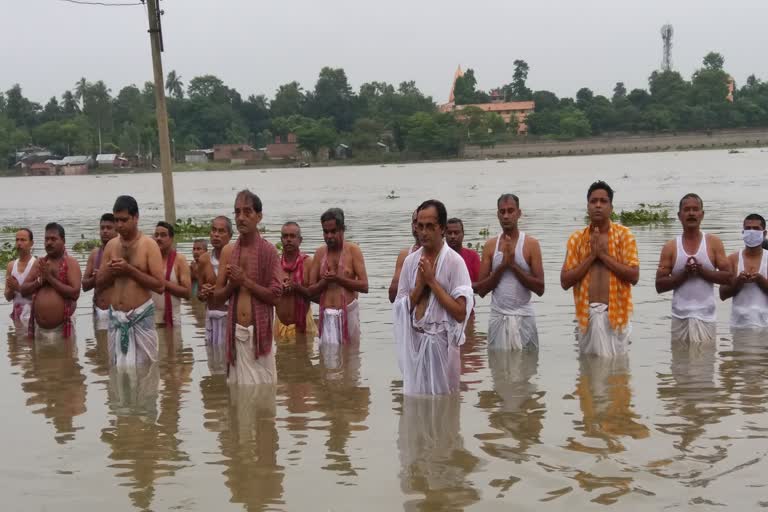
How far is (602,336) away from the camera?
9.44 meters

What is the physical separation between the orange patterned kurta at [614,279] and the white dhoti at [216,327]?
3588 mm

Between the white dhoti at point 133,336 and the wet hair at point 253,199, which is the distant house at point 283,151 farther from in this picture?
the wet hair at point 253,199

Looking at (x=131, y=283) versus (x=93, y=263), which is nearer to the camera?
(x=131, y=283)

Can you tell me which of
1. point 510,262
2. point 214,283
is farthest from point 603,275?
point 214,283

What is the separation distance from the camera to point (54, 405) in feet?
28.3

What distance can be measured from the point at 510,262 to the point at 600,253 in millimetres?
958

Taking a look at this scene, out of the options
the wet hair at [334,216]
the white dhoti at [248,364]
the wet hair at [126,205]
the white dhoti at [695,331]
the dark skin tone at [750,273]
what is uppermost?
the wet hair at [126,205]

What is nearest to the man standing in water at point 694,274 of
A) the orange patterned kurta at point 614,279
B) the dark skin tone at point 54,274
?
the orange patterned kurta at point 614,279

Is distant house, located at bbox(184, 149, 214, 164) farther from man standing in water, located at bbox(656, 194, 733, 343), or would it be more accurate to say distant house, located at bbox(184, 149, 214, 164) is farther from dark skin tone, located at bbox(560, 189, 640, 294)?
dark skin tone, located at bbox(560, 189, 640, 294)

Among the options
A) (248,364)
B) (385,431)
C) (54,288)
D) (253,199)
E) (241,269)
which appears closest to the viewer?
(385,431)

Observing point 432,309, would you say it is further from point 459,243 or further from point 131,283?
point 459,243

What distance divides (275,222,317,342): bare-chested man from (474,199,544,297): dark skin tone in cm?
193

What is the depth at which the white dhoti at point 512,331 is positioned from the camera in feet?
32.8

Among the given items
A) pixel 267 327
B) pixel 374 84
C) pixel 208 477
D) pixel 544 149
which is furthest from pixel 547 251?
pixel 374 84
